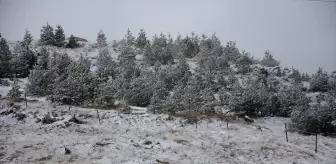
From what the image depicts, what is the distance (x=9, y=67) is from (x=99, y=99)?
2085 cm

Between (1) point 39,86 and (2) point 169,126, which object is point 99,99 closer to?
(1) point 39,86

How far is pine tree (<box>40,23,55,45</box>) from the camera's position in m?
75.6

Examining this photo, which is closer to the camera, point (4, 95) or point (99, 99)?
point (4, 95)

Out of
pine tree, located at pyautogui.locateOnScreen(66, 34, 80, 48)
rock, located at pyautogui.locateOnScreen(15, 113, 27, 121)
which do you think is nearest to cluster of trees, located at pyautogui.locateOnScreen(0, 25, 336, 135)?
rock, located at pyautogui.locateOnScreen(15, 113, 27, 121)

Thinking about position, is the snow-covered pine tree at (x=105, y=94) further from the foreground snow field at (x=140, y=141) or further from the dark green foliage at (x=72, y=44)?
the dark green foliage at (x=72, y=44)

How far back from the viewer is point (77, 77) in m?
46.1

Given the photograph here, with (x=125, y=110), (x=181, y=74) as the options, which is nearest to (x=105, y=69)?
(x=181, y=74)

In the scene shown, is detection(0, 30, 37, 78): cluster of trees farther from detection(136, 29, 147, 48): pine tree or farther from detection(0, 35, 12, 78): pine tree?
detection(136, 29, 147, 48): pine tree

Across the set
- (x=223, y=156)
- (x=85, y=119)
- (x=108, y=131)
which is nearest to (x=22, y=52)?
(x=85, y=119)

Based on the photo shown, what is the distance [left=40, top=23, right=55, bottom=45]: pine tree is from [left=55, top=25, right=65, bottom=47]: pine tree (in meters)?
0.94

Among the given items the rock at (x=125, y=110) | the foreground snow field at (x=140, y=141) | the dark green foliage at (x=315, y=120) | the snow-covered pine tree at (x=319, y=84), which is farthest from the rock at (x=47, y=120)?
the snow-covered pine tree at (x=319, y=84)

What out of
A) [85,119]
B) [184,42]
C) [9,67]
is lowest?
[85,119]

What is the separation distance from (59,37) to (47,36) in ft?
9.20

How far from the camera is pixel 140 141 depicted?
26.5 metres
